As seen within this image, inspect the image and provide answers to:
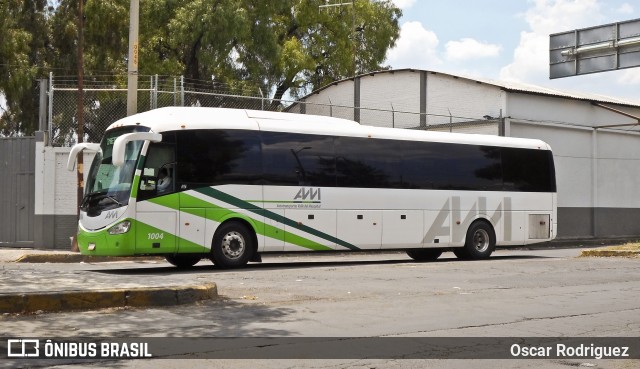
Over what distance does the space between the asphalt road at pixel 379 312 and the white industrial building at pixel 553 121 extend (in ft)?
49.9

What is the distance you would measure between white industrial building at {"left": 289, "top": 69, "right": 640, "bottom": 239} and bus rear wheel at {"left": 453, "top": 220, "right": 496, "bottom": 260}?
8553 mm

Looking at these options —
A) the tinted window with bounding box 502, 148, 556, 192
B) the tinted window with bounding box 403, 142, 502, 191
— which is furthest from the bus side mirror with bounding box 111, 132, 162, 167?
the tinted window with bounding box 502, 148, 556, 192

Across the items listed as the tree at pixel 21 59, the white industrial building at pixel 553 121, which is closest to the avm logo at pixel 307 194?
the white industrial building at pixel 553 121

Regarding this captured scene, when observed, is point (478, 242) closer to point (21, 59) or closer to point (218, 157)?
point (218, 157)

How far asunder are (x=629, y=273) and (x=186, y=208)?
8.77m

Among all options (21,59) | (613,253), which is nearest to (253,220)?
(613,253)

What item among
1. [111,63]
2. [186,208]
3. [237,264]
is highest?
[111,63]

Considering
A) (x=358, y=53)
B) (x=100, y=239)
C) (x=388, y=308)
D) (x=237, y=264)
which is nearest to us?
(x=388, y=308)

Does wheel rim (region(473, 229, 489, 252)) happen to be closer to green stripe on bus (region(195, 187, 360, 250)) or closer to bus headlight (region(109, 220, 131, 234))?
green stripe on bus (region(195, 187, 360, 250))

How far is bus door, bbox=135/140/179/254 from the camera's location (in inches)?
637

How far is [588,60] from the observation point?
984 inches

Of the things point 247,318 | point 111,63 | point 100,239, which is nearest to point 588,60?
point 100,239

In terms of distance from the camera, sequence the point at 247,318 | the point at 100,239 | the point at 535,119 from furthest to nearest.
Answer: the point at 535,119, the point at 100,239, the point at 247,318

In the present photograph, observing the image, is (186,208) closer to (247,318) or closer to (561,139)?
(247,318)
